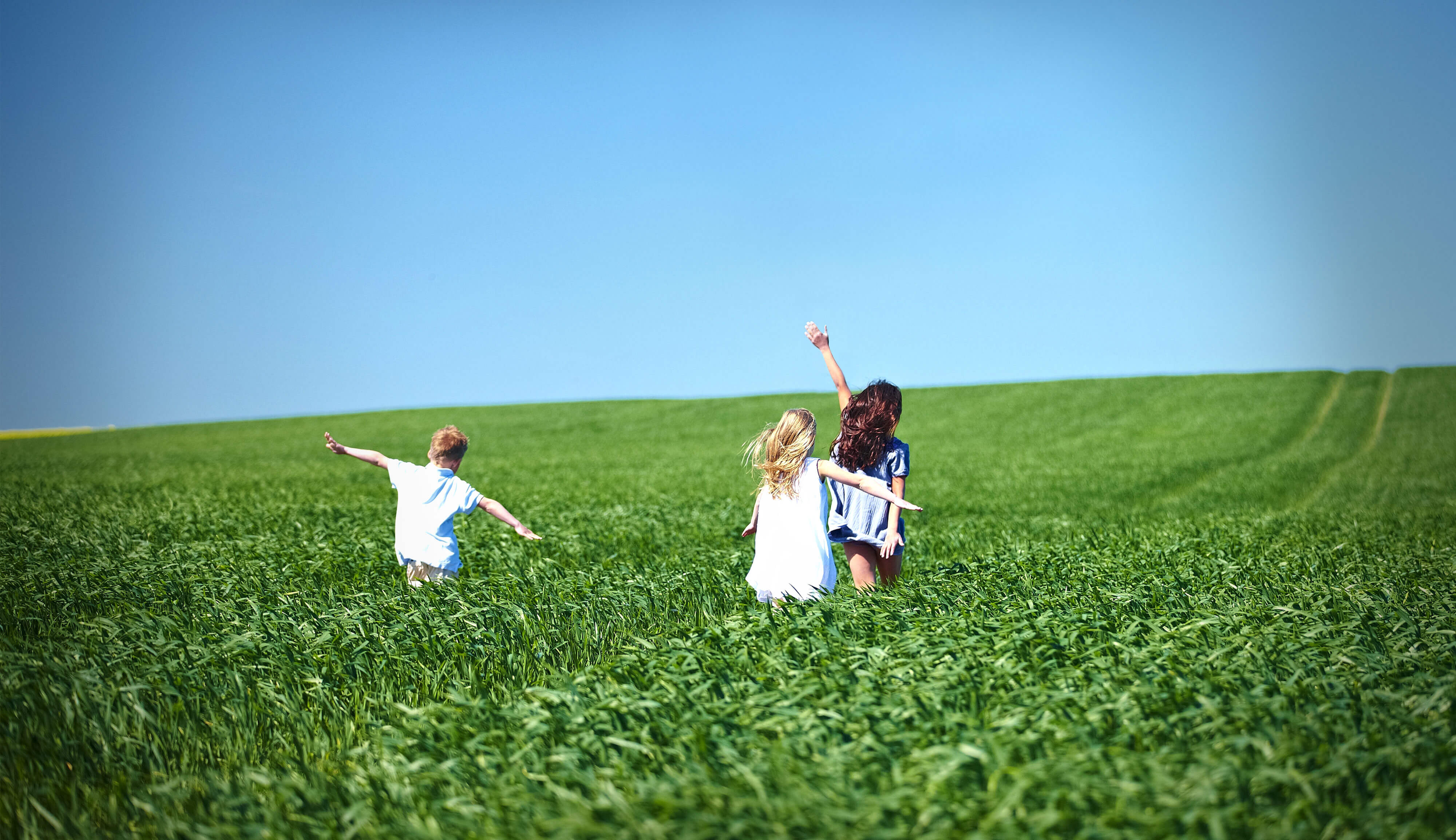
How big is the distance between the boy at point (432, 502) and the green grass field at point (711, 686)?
0.40 meters

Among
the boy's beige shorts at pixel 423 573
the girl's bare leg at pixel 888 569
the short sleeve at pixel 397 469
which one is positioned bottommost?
the boy's beige shorts at pixel 423 573

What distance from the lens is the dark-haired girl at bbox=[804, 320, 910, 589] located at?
7777mm

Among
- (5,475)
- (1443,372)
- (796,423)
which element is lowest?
(5,475)

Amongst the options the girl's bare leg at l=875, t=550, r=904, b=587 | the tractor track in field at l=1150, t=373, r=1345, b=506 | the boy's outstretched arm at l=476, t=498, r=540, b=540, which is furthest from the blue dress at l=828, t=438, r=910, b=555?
the tractor track in field at l=1150, t=373, r=1345, b=506

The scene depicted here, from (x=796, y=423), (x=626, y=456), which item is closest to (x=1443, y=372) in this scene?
(x=626, y=456)

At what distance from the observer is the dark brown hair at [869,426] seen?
776 cm

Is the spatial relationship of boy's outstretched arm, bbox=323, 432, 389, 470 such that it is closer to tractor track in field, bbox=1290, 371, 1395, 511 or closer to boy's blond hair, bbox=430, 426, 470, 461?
boy's blond hair, bbox=430, 426, 470, 461

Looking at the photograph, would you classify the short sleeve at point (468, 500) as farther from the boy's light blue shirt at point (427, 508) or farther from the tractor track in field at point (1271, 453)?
the tractor track in field at point (1271, 453)

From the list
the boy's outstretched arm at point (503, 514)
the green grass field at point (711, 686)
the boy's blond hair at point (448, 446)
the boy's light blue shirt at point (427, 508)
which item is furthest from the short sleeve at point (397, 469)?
the green grass field at point (711, 686)

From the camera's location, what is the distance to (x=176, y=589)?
30.3 feet

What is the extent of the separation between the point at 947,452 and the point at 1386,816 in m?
35.6

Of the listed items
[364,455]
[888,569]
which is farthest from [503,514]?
[888,569]

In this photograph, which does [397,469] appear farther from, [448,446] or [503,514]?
[503,514]

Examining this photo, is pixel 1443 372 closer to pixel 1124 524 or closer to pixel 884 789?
pixel 1124 524
